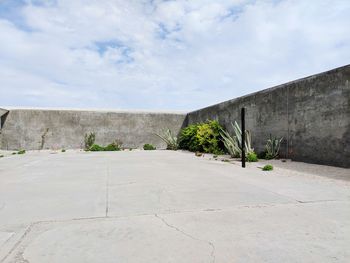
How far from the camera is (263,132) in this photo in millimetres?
10875

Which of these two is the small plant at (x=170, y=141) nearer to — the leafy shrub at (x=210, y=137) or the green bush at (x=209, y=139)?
the green bush at (x=209, y=139)

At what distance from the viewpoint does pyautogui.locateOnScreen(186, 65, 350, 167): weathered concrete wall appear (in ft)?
Answer: 24.5

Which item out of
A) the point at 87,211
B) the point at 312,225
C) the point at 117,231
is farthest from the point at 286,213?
the point at 87,211

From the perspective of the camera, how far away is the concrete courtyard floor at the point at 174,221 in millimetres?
2453

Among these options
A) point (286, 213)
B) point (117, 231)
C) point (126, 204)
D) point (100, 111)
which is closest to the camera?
point (117, 231)

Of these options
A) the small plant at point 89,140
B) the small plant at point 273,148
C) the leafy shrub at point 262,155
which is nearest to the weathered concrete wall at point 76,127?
the small plant at point 89,140

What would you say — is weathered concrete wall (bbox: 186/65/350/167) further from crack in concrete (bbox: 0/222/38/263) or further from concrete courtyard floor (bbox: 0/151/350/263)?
crack in concrete (bbox: 0/222/38/263)

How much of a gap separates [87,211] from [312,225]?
2435 mm

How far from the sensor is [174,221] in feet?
10.8

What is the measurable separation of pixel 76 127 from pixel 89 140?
3.44 feet

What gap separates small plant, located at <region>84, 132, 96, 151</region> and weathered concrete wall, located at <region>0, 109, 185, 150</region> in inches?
8.6

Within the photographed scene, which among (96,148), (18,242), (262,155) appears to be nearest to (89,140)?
(96,148)

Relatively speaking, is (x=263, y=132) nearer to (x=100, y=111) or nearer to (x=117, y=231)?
(x=117, y=231)

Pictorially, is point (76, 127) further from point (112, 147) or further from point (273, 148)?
point (273, 148)
